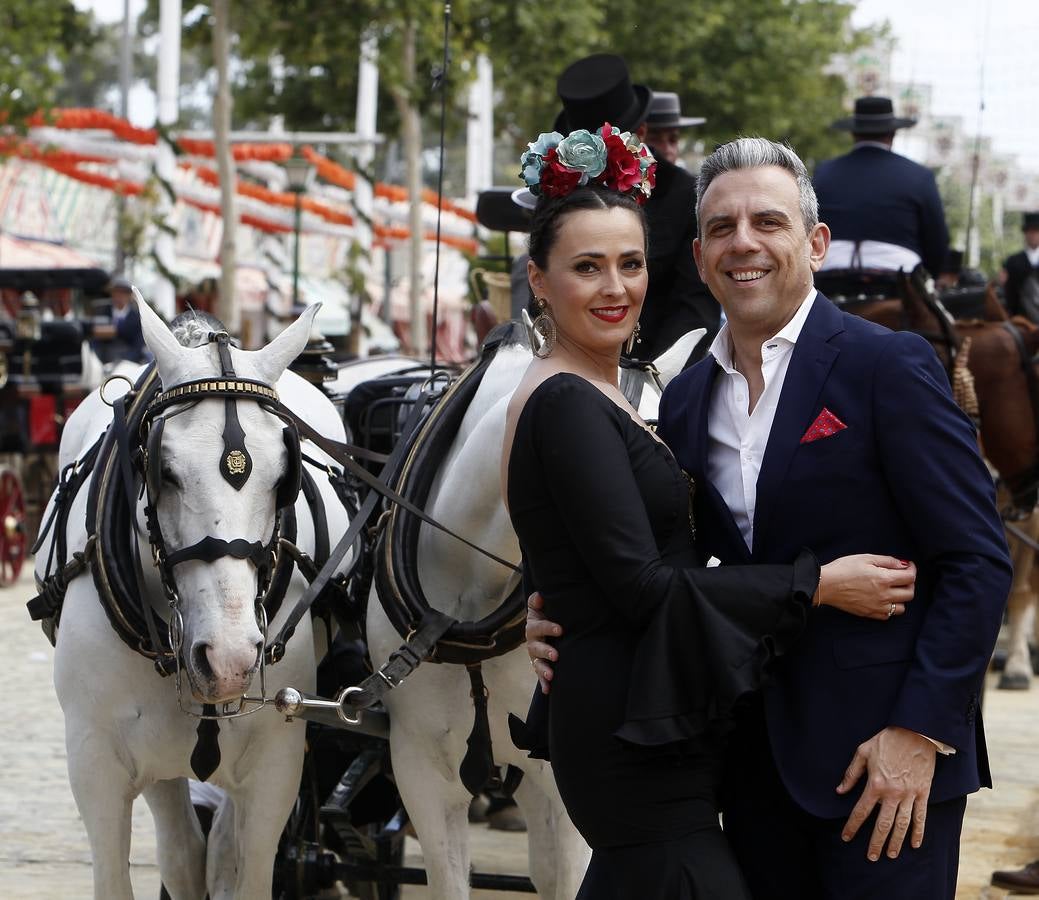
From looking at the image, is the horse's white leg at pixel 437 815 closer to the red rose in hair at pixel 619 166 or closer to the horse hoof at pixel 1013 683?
the red rose in hair at pixel 619 166

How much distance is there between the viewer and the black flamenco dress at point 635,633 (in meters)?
2.84

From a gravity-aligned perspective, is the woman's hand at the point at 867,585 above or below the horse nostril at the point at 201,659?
above

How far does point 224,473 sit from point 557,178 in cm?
128

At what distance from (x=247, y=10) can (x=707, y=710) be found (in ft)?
61.4

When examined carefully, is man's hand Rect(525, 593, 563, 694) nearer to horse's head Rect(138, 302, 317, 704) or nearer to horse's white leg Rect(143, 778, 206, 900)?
horse's head Rect(138, 302, 317, 704)

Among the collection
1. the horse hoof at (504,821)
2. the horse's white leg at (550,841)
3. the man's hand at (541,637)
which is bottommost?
the horse hoof at (504,821)

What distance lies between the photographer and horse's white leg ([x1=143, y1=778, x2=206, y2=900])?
16.2 ft

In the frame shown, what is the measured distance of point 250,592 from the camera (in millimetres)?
3982

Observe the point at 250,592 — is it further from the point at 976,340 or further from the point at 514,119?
the point at 514,119

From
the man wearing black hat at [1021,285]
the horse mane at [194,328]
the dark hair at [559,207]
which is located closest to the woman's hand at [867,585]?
the dark hair at [559,207]

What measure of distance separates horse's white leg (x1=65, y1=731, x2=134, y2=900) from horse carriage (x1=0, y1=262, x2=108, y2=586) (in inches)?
411

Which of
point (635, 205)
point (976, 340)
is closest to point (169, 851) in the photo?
point (635, 205)

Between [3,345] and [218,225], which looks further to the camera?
[218,225]

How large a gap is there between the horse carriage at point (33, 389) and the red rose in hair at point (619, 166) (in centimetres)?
1201
